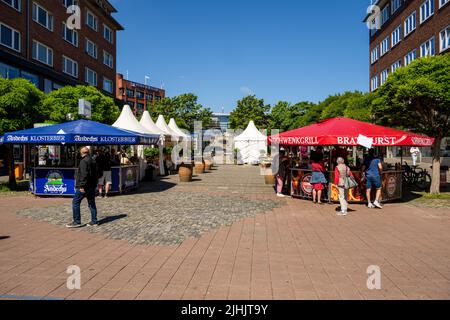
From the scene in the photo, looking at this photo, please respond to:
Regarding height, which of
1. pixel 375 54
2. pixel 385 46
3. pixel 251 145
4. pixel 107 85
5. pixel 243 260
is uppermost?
pixel 375 54

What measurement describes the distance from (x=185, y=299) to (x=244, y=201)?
7813 mm

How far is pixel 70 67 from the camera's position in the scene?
102 ft

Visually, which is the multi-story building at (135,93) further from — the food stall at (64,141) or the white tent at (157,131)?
the food stall at (64,141)

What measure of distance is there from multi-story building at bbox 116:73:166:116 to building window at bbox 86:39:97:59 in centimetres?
4834

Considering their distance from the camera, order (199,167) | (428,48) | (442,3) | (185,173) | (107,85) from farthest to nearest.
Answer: (107,85), (428,48), (442,3), (199,167), (185,173)

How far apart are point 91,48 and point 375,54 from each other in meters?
33.6

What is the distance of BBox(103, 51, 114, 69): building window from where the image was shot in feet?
127

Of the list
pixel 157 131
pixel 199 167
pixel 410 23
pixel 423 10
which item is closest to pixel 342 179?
pixel 157 131

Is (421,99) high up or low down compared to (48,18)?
down

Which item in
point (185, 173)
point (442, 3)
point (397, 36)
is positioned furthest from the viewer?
point (397, 36)

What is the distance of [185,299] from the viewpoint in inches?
155

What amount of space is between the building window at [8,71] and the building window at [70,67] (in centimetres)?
768

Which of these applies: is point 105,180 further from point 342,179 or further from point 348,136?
point 348,136

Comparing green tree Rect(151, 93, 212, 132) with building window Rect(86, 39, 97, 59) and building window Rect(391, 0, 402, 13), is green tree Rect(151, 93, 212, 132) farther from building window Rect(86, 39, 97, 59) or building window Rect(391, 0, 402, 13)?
building window Rect(391, 0, 402, 13)
